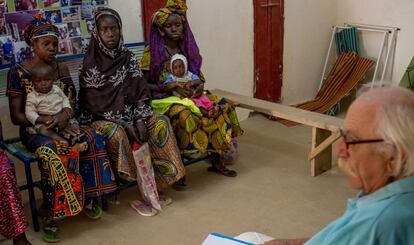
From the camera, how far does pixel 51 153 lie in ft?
9.20

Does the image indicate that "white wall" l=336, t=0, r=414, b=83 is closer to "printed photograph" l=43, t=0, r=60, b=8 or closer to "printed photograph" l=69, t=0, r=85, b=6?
"printed photograph" l=69, t=0, r=85, b=6

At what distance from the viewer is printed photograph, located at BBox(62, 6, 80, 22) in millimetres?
3438

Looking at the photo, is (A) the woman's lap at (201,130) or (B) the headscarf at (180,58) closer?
(A) the woman's lap at (201,130)

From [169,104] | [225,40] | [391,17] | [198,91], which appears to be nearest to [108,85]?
[169,104]

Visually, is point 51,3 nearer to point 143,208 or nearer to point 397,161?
point 143,208

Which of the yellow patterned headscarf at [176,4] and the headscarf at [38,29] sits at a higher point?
the yellow patterned headscarf at [176,4]

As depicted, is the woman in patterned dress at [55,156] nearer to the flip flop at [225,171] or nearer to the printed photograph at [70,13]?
the printed photograph at [70,13]

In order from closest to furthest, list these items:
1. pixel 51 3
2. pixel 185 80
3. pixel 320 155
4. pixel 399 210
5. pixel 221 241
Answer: pixel 399 210 < pixel 221 241 < pixel 51 3 < pixel 185 80 < pixel 320 155

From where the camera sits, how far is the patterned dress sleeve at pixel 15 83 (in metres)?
2.96

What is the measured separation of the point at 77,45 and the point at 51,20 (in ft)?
0.78

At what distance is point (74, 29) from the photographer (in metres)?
3.49

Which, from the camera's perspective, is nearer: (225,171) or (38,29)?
(38,29)

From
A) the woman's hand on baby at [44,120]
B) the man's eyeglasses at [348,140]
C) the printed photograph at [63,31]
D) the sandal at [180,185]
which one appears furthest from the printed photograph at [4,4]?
the man's eyeglasses at [348,140]

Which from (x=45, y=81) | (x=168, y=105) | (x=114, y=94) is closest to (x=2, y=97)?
(x=45, y=81)
